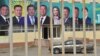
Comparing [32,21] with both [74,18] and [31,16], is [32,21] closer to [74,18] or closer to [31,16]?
[31,16]

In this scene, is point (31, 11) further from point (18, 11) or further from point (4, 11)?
point (4, 11)

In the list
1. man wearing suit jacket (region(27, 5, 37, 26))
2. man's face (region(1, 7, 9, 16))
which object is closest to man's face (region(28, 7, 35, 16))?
man wearing suit jacket (region(27, 5, 37, 26))

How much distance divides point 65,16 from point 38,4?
26cm

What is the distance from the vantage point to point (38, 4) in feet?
8.18

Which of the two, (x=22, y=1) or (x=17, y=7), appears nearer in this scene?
(x=17, y=7)

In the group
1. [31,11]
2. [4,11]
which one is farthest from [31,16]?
[4,11]

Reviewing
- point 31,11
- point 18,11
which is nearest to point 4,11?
point 18,11

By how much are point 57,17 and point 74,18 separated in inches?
6.3

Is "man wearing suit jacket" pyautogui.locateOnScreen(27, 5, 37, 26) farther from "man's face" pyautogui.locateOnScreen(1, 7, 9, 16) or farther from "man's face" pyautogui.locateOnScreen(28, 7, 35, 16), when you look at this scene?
"man's face" pyautogui.locateOnScreen(1, 7, 9, 16)

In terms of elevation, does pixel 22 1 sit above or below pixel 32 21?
above

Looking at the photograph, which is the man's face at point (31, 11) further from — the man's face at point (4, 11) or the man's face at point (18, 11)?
the man's face at point (4, 11)

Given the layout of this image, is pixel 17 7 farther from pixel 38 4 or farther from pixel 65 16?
pixel 65 16

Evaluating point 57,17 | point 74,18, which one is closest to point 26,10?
point 57,17

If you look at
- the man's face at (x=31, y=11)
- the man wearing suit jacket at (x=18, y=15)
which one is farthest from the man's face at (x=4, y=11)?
the man's face at (x=31, y=11)
